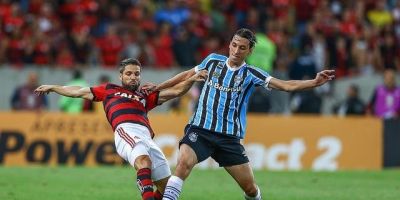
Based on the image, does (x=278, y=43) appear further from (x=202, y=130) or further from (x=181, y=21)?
(x=202, y=130)

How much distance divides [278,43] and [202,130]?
14.3 metres

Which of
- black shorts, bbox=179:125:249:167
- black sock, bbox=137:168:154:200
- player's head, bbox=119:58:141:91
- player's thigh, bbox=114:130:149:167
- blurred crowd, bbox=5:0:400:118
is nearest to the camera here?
black sock, bbox=137:168:154:200

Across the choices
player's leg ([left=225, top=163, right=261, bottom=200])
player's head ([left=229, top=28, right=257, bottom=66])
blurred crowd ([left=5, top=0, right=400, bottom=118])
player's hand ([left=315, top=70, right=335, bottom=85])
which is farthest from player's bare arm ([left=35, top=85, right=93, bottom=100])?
blurred crowd ([left=5, top=0, right=400, bottom=118])

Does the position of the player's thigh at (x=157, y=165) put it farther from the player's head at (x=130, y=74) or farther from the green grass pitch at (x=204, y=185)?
the green grass pitch at (x=204, y=185)

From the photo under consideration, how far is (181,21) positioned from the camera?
25906 millimetres

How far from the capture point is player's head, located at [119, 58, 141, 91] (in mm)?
12008

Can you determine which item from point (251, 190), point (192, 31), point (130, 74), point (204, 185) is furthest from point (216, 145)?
point (192, 31)

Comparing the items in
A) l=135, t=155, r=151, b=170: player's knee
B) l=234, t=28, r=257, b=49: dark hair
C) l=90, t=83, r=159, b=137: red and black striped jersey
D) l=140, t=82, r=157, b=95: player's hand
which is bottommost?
l=135, t=155, r=151, b=170: player's knee

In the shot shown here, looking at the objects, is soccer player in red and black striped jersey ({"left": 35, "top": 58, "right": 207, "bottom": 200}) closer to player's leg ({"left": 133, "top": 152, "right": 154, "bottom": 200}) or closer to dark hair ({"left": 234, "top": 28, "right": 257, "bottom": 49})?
player's leg ({"left": 133, "top": 152, "right": 154, "bottom": 200})

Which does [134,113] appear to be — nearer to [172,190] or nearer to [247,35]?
[172,190]

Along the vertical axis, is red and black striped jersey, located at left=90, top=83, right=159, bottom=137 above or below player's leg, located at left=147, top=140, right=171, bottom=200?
above

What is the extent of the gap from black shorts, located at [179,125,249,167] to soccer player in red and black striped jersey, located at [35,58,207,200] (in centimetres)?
41

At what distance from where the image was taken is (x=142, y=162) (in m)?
11.3

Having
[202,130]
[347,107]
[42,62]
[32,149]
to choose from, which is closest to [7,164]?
[32,149]
